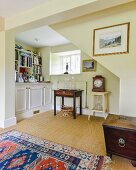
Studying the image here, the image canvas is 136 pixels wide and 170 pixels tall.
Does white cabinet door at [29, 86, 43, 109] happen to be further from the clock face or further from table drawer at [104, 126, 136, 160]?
table drawer at [104, 126, 136, 160]

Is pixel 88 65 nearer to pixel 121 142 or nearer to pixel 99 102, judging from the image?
pixel 99 102

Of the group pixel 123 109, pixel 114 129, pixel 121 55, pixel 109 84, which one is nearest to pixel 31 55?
pixel 109 84

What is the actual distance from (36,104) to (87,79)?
5.41 ft

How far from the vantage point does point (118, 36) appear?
2393mm

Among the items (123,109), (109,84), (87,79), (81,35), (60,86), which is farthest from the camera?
(60,86)

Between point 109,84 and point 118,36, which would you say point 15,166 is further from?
point 109,84

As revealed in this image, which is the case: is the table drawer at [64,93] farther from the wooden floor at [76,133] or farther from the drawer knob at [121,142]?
the drawer knob at [121,142]

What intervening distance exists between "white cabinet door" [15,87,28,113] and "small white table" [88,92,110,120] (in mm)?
1739

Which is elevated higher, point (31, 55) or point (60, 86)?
point (31, 55)

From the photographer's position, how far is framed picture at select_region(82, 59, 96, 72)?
381 cm

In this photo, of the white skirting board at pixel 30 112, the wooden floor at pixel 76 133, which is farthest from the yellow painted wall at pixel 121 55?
the white skirting board at pixel 30 112

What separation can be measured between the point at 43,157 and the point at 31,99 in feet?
7.43

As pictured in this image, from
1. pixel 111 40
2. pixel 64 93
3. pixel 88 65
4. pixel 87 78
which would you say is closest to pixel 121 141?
pixel 111 40

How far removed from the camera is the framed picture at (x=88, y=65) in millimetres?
3814
